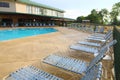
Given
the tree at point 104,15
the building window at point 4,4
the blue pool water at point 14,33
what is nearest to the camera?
the blue pool water at point 14,33

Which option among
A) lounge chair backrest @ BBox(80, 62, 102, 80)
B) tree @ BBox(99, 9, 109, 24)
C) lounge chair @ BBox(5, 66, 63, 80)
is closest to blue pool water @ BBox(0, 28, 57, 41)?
lounge chair @ BBox(5, 66, 63, 80)

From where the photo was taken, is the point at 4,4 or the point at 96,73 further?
the point at 4,4

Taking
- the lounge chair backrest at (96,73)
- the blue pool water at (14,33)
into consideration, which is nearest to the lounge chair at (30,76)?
the lounge chair backrest at (96,73)

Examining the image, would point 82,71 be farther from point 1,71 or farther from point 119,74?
point 1,71

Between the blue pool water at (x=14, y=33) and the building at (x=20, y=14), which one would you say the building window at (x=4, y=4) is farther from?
the blue pool water at (x=14, y=33)

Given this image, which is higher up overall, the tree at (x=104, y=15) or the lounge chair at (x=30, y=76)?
the tree at (x=104, y=15)

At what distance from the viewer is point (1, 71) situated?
Answer: 405 cm

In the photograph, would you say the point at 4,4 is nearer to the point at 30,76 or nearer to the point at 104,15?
the point at 30,76

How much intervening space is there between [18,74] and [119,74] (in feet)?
7.56

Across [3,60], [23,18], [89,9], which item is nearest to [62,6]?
[89,9]

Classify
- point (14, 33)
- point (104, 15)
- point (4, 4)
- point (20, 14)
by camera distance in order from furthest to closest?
point (104, 15) < point (20, 14) < point (4, 4) < point (14, 33)

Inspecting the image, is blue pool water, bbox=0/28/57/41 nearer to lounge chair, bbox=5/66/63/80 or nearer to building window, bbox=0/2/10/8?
building window, bbox=0/2/10/8

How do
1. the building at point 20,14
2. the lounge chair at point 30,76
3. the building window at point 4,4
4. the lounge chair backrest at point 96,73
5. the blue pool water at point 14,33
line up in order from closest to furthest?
the lounge chair backrest at point 96,73 < the lounge chair at point 30,76 < the blue pool water at point 14,33 < the building window at point 4,4 < the building at point 20,14

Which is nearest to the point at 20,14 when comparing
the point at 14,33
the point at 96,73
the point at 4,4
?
the point at 4,4
